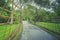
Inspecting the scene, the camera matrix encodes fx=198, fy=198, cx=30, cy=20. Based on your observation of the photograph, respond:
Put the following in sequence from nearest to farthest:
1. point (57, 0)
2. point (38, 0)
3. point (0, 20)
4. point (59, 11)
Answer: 1. point (0, 20)
2. point (59, 11)
3. point (38, 0)
4. point (57, 0)

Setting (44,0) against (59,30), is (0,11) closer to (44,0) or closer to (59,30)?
(44,0)

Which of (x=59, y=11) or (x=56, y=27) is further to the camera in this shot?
(x=56, y=27)

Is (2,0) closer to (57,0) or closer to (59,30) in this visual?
(57,0)

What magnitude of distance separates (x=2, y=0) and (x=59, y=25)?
43.0ft

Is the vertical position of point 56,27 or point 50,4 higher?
point 50,4

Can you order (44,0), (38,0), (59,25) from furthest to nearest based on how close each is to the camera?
(59,25) → (38,0) → (44,0)

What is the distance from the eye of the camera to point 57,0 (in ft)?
39.2

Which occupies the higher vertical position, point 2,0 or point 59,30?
point 2,0

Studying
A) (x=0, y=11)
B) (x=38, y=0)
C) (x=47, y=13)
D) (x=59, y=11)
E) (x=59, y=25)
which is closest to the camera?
(x=0, y=11)

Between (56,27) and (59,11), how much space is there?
582 cm

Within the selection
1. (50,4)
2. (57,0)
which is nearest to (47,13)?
(57,0)

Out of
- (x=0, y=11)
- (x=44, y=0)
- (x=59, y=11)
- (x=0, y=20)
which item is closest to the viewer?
(x=0, y=11)

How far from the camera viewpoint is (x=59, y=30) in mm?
14703

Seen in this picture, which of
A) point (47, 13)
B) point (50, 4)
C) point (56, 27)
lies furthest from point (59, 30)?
point (50, 4)
